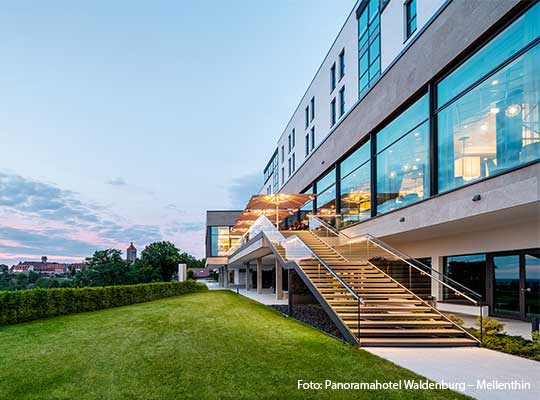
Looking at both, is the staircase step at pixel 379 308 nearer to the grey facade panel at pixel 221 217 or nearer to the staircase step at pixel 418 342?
the staircase step at pixel 418 342

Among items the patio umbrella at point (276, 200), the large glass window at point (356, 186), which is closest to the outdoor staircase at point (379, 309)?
the large glass window at point (356, 186)

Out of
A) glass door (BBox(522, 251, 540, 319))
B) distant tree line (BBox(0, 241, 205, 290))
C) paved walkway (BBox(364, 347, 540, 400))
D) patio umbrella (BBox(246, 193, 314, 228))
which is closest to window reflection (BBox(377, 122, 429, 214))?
glass door (BBox(522, 251, 540, 319))

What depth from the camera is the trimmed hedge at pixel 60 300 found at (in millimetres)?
11922

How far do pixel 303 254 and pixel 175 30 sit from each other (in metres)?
30.0

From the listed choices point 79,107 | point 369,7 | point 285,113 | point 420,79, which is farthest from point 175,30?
point 285,113

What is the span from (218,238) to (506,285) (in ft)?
145

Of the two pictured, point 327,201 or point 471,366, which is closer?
point 471,366

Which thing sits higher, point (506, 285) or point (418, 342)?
point (506, 285)

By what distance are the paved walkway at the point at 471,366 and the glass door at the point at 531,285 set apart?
4729 mm

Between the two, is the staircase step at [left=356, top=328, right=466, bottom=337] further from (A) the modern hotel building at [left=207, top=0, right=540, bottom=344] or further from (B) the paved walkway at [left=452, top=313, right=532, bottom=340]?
(B) the paved walkway at [left=452, top=313, right=532, bottom=340]

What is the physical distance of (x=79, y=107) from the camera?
1195 inches

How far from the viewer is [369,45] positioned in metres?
17.3

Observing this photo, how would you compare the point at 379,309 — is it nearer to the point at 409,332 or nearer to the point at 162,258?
the point at 409,332

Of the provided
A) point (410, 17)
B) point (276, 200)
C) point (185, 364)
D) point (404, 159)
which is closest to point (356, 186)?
point (404, 159)
